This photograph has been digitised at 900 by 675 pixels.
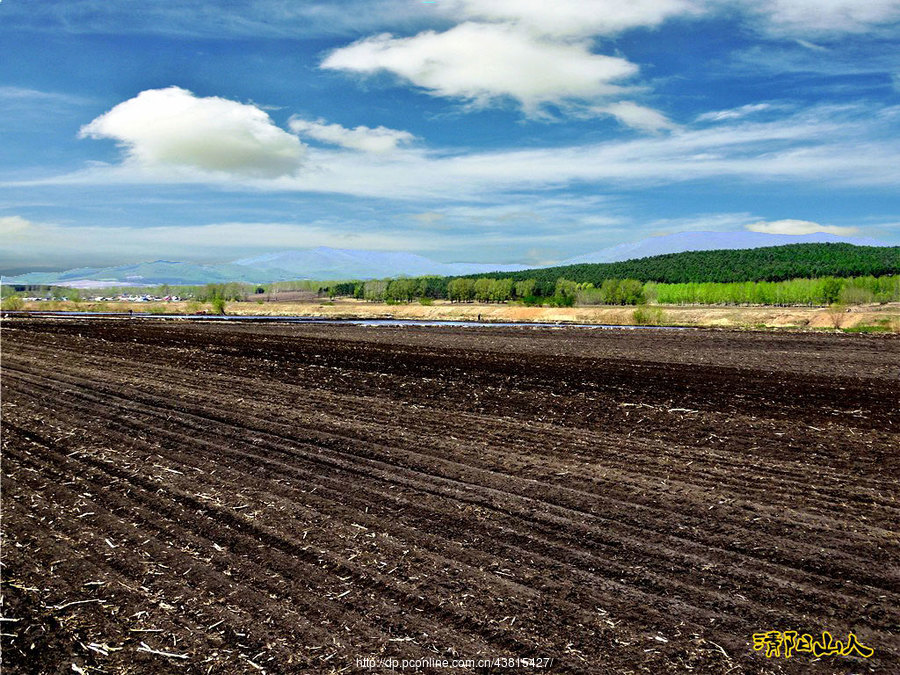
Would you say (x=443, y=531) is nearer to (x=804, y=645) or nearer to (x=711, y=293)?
(x=804, y=645)

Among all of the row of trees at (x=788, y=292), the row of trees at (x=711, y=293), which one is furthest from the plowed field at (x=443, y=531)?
the row of trees at (x=788, y=292)

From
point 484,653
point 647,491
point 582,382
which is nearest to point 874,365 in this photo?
point 582,382

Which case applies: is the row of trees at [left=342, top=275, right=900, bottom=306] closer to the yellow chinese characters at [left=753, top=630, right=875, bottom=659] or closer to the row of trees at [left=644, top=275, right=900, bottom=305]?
the row of trees at [left=644, top=275, right=900, bottom=305]

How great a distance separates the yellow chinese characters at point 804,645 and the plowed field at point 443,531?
0.08 m

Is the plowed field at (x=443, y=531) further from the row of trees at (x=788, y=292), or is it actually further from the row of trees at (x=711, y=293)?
the row of trees at (x=788, y=292)

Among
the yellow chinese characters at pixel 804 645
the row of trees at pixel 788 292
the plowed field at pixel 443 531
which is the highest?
the row of trees at pixel 788 292

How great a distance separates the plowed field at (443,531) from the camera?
4875mm

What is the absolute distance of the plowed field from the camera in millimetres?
4875

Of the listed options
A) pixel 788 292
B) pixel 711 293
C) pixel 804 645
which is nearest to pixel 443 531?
pixel 804 645

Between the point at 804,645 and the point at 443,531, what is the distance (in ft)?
11.6

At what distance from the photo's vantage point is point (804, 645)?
4.82 m

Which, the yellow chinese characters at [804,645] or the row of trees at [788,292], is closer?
the yellow chinese characters at [804,645]

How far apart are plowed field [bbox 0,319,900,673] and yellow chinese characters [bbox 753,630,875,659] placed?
0.08 meters

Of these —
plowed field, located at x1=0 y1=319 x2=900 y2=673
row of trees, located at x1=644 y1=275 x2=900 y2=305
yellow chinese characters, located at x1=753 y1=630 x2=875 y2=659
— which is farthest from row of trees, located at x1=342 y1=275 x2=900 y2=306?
yellow chinese characters, located at x1=753 y1=630 x2=875 y2=659
